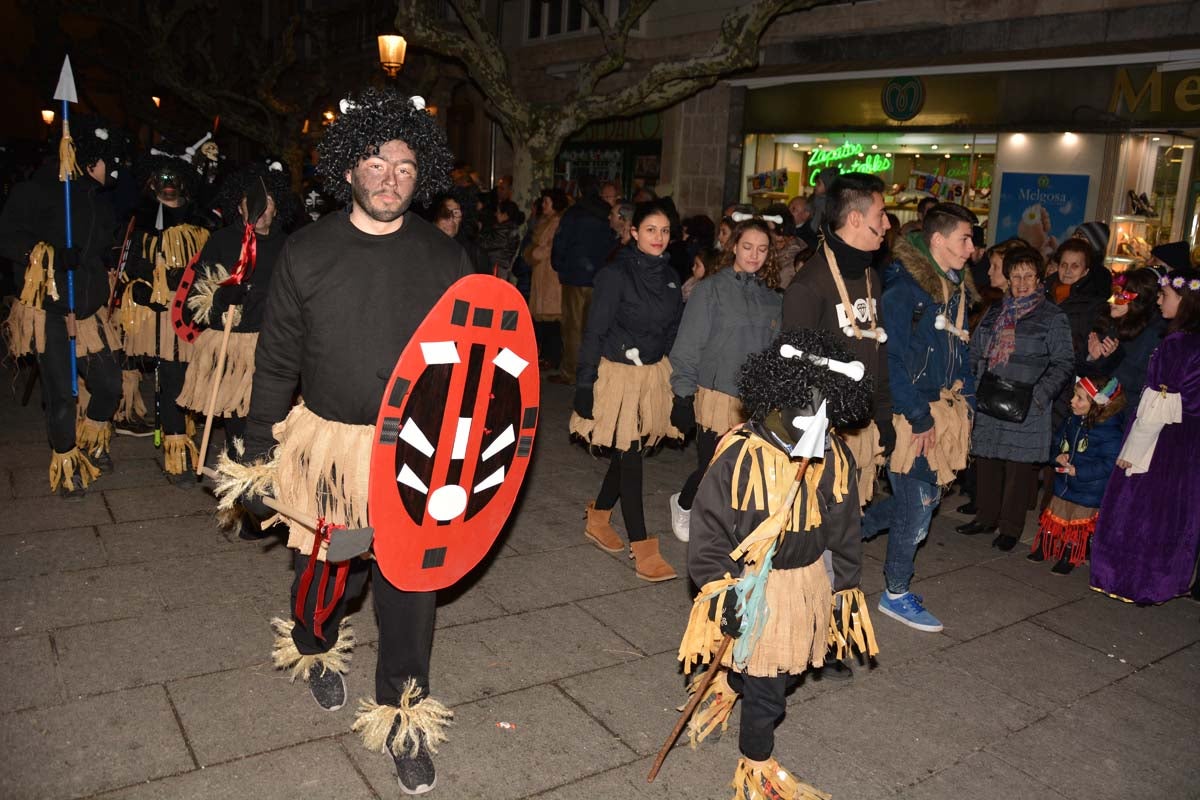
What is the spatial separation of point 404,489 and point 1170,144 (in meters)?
10.8

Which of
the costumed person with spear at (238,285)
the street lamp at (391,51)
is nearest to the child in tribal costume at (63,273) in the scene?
the costumed person with spear at (238,285)

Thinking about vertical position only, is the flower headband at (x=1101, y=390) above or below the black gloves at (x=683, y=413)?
above

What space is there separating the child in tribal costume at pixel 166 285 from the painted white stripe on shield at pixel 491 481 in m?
3.75

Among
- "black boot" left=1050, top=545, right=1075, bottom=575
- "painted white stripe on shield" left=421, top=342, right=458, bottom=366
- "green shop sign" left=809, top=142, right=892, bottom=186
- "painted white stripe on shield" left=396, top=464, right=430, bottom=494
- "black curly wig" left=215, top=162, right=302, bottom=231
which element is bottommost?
"black boot" left=1050, top=545, right=1075, bottom=575

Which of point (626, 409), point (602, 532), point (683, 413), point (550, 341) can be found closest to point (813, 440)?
point (683, 413)

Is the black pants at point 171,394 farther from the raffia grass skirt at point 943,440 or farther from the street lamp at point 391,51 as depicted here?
the street lamp at point 391,51

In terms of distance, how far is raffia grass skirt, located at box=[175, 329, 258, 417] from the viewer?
18.4 feet

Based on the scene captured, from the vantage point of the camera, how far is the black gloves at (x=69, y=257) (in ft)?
19.3

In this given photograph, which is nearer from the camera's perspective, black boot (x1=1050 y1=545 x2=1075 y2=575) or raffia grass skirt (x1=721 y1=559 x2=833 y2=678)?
raffia grass skirt (x1=721 y1=559 x2=833 y2=678)

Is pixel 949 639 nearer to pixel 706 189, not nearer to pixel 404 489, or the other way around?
pixel 404 489

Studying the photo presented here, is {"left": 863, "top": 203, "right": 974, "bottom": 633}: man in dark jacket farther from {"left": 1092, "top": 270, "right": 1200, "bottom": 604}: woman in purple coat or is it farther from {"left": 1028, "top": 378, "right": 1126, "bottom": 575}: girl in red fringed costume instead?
{"left": 1028, "top": 378, "right": 1126, "bottom": 575}: girl in red fringed costume

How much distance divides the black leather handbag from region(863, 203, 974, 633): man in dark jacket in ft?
3.01

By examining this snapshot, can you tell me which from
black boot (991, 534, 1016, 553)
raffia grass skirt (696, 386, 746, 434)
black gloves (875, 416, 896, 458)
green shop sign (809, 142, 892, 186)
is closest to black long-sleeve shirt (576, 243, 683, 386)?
raffia grass skirt (696, 386, 746, 434)

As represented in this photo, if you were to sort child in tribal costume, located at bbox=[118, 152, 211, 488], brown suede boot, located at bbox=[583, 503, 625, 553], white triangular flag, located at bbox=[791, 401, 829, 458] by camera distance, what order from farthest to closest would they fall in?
1. child in tribal costume, located at bbox=[118, 152, 211, 488]
2. brown suede boot, located at bbox=[583, 503, 625, 553]
3. white triangular flag, located at bbox=[791, 401, 829, 458]
